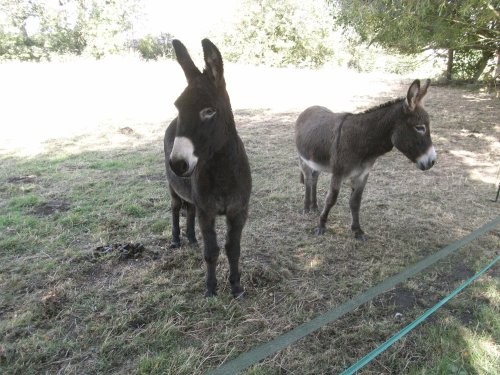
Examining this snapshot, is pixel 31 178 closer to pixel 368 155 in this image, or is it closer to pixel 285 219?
pixel 285 219

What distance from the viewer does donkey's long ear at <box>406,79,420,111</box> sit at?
125 inches

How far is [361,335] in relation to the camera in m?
2.56

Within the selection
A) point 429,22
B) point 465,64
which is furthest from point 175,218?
point 465,64

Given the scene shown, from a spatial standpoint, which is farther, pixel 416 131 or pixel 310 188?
pixel 310 188

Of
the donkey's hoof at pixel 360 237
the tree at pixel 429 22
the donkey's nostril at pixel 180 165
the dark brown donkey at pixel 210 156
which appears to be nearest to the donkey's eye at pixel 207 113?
the dark brown donkey at pixel 210 156

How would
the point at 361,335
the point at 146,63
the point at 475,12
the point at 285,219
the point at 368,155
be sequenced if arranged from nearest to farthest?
the point at 361,335 < the point at 368,155 < the point at 285,219 < the point at 475,12 < the point at 146,63

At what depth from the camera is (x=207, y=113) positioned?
2111 millimetres

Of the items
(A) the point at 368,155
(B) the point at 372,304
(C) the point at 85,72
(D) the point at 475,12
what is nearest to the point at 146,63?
(C) the point at 85,72

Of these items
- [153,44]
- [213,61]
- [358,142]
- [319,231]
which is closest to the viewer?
[213,61]

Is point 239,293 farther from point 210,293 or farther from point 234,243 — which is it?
point 234,243

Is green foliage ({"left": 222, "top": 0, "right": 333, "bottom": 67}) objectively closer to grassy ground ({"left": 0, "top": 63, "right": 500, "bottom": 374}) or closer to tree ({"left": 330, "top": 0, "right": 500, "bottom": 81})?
tree ({"left": 330, "top": 0, "right": 500, "bottom": 81})

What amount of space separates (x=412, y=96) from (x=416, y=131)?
0.35m

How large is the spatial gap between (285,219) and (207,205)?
2095 millimetres

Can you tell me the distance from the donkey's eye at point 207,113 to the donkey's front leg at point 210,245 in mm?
889
